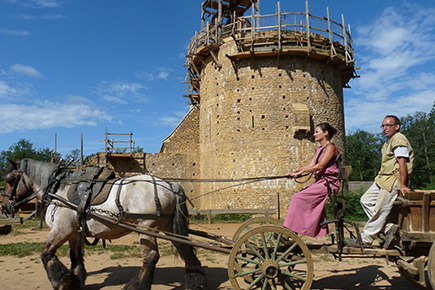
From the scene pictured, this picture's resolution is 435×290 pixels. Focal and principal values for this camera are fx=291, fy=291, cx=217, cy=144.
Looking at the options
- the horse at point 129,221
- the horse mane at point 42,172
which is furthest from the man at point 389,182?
the horse mane at point 42,172

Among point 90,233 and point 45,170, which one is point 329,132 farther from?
point 45,170

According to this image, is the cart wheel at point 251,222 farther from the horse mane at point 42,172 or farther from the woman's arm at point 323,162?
the horse mane at point 42,172

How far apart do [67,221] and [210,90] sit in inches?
517

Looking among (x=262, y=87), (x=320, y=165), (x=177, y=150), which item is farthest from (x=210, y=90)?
(x=320, y=165)

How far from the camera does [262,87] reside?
15055 mm

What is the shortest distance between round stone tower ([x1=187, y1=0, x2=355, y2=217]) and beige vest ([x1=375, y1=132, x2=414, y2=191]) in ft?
33.6

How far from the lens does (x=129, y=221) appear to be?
4484mm

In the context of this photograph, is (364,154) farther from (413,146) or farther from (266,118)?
(266,118)

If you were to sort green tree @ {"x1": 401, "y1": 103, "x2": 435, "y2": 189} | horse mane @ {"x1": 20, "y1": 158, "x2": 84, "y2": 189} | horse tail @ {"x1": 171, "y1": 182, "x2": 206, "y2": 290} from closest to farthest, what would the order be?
horse tail @ {"x1": 171, "y1": 182, "x2": 206, "y2": 290} < horse mane @ {"x1": 20, "y1": 158, "x2": 84, "y2": 189} < green tree @ {"x1": 401, "y1": 103, "x2": 435, "y2": 189}

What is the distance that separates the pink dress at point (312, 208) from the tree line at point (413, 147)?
3163 cm

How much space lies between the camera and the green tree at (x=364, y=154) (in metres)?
38.9

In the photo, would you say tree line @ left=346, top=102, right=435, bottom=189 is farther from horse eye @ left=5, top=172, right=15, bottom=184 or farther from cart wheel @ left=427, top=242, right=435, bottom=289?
horse eye @ left=5, top=172, right=15, bottom=184

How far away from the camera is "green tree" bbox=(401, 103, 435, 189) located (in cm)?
3231

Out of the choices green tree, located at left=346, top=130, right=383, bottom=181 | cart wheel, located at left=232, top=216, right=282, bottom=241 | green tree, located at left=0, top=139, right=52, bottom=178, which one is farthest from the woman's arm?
green tree, located at left=0, top=139, right=52, bottom=178
